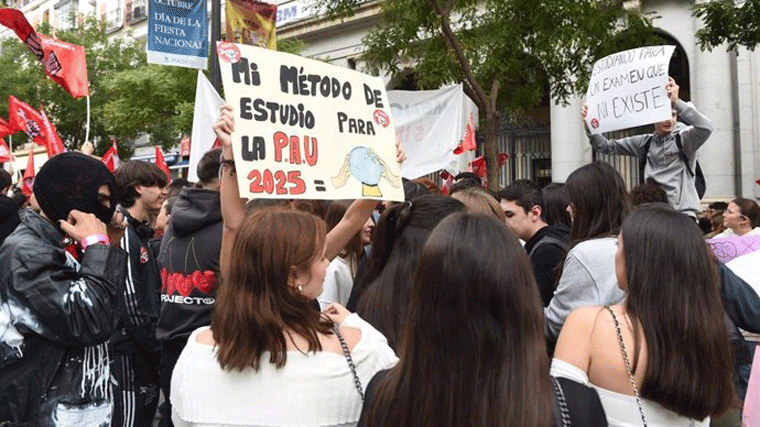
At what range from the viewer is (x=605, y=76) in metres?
5.89

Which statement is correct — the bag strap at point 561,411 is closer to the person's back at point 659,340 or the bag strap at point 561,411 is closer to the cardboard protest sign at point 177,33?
the person's back at point 659,340

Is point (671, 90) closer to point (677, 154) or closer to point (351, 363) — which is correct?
point (677, 154)

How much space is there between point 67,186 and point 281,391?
4.14 ft

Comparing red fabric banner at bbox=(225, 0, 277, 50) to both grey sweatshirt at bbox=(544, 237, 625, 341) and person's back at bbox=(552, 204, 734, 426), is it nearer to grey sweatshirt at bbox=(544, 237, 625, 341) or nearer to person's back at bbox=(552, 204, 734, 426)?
grey sweatshirt at bbox=(544, 237, 625, 341)

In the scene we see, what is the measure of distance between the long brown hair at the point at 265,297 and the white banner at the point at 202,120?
4.54 metres

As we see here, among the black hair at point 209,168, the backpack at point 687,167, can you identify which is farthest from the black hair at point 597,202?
the black hair at point 209,168

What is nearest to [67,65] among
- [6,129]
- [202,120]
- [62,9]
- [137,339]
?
[202,120]

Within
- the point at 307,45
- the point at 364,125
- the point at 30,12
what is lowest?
the point at 364,125

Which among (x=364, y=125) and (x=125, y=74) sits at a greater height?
(x=125, y=74)

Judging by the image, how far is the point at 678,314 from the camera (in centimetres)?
223

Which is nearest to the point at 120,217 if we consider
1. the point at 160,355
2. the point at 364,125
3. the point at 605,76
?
the point at 160,355

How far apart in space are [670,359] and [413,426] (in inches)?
34.0

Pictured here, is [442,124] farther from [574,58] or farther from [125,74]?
[125,74]

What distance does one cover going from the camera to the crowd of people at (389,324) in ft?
5.92
